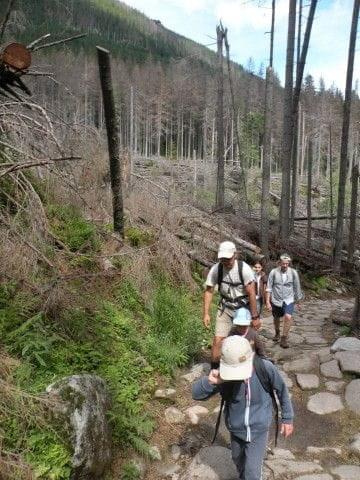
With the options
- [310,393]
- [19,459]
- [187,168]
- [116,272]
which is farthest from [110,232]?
[187,168]

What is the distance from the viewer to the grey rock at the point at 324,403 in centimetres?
519

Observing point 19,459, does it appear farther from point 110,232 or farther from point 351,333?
point 351,333

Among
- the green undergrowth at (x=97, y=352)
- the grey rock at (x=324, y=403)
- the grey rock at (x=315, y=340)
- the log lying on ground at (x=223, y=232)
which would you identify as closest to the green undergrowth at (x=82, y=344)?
the green undergrowth at (x=97, y=352)

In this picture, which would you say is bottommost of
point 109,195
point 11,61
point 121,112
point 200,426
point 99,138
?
point 200,426

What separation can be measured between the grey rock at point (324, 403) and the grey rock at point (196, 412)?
1.30 meters

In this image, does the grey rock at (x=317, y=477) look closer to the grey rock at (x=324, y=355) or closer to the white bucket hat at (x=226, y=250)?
the white bucket hat at (x=226, y=250)

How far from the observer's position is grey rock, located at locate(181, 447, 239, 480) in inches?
154

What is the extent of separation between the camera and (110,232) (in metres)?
7.15

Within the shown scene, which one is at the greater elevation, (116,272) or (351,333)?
(116,272)

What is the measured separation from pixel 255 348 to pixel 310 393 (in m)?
2.63

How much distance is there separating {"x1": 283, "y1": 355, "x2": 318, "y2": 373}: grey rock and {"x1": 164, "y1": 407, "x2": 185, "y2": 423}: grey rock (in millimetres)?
1975

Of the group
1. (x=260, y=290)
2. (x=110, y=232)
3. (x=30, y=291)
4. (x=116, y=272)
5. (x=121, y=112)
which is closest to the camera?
(x=30, y=291)

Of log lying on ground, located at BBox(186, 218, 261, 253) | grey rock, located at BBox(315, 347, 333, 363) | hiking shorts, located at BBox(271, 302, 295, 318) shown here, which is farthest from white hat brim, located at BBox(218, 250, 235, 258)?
log lying on ground, located at BBox(186, 218, 261, 253)

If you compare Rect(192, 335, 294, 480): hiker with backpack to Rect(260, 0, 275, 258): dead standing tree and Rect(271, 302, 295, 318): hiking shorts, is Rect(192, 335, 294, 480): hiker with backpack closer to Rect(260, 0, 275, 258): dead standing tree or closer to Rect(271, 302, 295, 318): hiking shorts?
Rect(271, 302, 295, 318): hiking shorts
